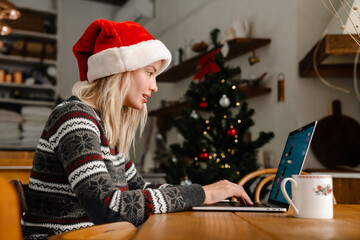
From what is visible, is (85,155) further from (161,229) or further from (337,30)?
(337,30)

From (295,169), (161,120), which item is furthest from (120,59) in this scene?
(161,120)

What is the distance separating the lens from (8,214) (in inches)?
18.2

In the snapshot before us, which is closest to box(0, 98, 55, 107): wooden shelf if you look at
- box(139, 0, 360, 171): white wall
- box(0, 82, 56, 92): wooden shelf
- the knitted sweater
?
box(0, 82, 56, 92): wooden shelf

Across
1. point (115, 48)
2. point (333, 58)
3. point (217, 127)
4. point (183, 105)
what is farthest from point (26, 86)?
point (115, 48)

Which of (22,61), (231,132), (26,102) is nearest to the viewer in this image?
(231,132)

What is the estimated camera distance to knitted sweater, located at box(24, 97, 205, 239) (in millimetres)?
901

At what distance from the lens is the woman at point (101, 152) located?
3.00 feet

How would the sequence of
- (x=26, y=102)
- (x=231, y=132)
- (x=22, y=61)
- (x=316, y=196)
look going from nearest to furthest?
(x=316, y=196)
(x=231, y=132)
(x=26, y=102)
(x=22, y=61)

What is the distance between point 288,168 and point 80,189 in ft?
2.01

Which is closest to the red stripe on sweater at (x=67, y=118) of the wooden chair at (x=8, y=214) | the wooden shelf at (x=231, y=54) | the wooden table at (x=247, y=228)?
the wooden table at (x=247, y=228)

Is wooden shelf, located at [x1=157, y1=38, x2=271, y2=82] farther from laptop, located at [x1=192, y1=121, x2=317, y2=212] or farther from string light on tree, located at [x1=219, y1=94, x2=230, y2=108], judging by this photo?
laptop, located at [x1=192, y1=121, x2=317, y2=212]

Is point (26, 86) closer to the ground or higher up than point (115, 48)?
higher up

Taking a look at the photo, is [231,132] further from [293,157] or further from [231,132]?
[293,157]

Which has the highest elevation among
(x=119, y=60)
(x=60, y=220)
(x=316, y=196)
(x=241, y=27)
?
(x=241, y=27)
